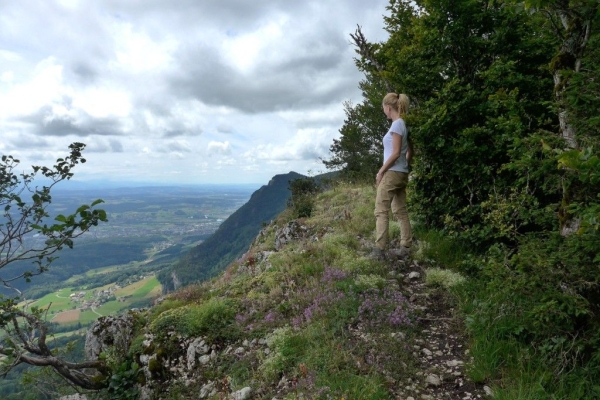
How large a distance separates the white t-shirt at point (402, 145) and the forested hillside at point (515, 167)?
0.51 meters

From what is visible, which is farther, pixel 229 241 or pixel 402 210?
pixel 229 241

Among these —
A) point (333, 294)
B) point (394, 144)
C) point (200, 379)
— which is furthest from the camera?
point (394, 144)

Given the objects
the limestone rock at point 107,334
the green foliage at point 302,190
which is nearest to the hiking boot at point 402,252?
the limestone rock at point 107,334

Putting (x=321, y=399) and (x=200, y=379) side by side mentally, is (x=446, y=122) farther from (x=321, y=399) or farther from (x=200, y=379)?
(x=200, y=379)

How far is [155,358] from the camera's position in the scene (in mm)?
6094

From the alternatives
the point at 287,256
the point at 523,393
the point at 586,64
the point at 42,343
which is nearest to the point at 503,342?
the point at 523,393

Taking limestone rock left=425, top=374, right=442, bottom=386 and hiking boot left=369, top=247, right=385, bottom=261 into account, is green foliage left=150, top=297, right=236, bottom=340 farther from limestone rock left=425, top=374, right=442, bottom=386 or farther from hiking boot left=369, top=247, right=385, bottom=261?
limestone rock left=425, top=374, right=442, bottom=386

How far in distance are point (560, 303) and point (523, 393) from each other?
1007 millimetres

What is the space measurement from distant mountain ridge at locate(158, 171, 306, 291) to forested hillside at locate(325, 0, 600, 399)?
238 feet

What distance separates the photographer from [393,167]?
22.0ft

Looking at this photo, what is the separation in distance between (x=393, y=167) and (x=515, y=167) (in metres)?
2.55

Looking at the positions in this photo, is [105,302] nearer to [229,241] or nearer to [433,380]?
[229,241]

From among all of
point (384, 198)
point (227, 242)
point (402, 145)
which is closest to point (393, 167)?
point (402, 145)

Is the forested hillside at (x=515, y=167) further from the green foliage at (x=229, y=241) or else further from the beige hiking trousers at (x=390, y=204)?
the green foliage at (x=229, y=241)
